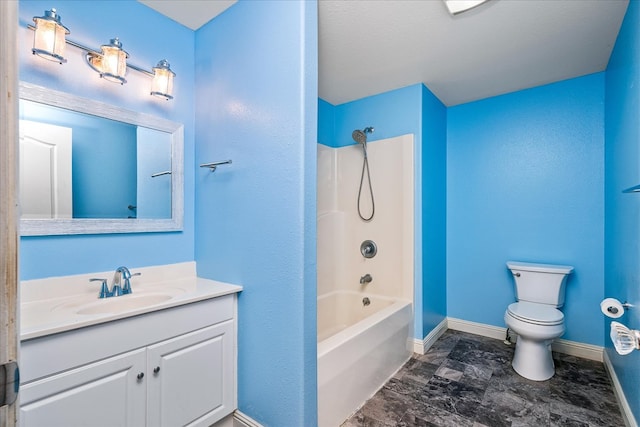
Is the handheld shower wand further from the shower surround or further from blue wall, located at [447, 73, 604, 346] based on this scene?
blue wall, located at [447, 73, 604, 346]

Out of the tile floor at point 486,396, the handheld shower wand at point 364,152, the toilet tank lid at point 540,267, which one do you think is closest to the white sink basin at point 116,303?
the tile floor at point 486,396

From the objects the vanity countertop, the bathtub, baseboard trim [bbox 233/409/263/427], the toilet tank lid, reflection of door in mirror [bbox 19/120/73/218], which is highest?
reflection of door in mirror [bbox 19/120/73/218]

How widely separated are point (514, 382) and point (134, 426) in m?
2.34

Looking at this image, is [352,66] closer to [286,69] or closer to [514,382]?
[286,69]

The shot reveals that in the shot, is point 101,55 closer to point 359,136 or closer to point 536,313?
point 359,136

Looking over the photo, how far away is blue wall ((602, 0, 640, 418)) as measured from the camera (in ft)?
4.84

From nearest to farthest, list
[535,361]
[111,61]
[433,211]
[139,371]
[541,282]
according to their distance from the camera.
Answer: [139,371] < [111,61] < [535,361] < [541,282] < [433,211]

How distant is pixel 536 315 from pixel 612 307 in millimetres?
790

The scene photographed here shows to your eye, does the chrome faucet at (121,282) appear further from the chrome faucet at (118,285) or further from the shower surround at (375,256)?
the shower surround at (375,256)

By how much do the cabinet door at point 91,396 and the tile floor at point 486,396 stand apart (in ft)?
3.65

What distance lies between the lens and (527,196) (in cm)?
266

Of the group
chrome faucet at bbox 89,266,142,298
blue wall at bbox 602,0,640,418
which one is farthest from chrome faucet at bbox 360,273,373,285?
chrome faucet at bbox 89,266,142,298

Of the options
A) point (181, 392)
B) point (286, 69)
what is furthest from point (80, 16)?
point (181, 392)

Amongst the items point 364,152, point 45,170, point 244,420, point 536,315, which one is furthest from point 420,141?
point 45,170
